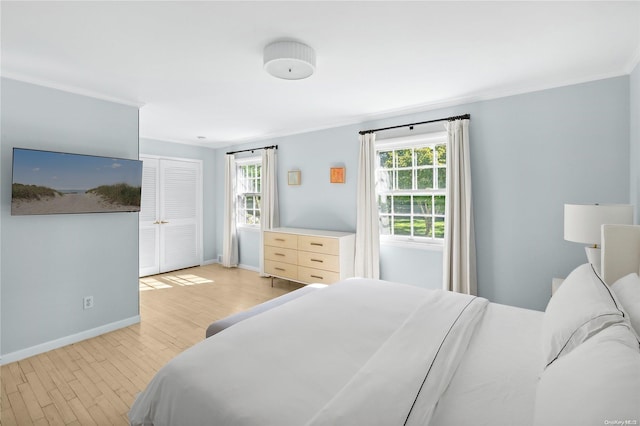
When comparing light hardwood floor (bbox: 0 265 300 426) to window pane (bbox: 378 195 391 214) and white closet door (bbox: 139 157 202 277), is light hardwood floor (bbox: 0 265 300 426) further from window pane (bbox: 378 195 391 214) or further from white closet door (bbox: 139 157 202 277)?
window pane (bbox: 378 195 391 214)

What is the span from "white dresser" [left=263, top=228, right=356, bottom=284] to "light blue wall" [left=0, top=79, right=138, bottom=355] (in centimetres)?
190

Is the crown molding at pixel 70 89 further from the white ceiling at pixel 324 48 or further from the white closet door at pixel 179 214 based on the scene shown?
the white closet door at pixel 179 214

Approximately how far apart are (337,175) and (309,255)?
4.10ft

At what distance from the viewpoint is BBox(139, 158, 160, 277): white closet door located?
541 centimetres

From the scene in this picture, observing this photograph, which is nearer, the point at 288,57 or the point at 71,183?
the point at 288,57

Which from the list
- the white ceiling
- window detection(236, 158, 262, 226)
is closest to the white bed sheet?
the white ceiling

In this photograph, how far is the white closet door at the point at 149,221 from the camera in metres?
5.41

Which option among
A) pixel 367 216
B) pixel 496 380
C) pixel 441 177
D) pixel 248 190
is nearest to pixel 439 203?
pixel 441 177

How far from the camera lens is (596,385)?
85cm

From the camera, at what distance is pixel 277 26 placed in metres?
2.01

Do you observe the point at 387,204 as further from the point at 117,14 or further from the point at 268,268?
the point at 117,14

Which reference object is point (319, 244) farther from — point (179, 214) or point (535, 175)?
point (179, 214)

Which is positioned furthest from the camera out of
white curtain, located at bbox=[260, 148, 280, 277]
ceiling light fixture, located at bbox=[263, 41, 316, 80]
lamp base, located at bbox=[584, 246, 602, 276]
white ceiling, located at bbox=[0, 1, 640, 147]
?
white curtain, located at bbox=[260, 148, 280, 277]

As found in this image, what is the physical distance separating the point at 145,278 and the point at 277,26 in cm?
497
